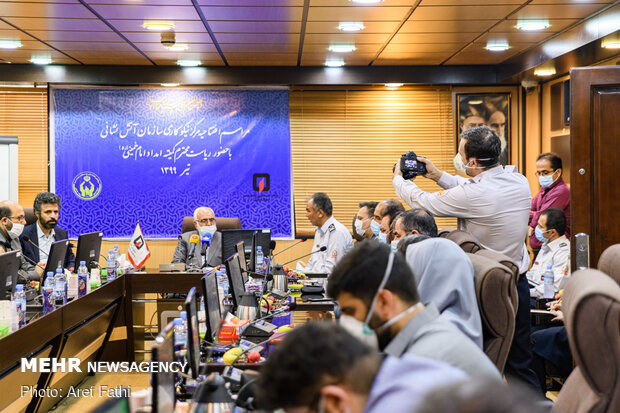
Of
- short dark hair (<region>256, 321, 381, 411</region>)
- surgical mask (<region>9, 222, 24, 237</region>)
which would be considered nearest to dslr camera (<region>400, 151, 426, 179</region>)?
short dark hair (<region>256, 321, 381, 411</region>)

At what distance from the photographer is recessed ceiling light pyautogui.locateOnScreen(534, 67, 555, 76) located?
6.22 m

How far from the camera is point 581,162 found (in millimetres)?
3398

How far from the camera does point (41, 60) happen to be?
266 inches

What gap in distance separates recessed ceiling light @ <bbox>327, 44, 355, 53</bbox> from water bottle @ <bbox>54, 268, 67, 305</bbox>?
342cm

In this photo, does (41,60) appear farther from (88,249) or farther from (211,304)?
(211,304)

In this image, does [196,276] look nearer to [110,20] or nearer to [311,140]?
[110,20]

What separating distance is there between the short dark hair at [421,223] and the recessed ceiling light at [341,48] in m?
3.16

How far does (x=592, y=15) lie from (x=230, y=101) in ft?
13.5

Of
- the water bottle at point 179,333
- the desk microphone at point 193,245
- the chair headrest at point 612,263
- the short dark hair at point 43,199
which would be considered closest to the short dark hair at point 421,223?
the chair headrest at point 612,263

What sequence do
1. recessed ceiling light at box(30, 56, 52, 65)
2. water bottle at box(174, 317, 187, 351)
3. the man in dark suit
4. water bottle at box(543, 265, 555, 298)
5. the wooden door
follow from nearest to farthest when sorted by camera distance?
1. water bottle at box(174, 317, 187, 351)
2. the wooden door
3. water bottle at box(543, 265, 555, 298)
4. the man in dark suit
5. recessed ceiling light at box(30, 56, 52, 65)

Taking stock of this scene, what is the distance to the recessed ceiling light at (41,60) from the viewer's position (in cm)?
665

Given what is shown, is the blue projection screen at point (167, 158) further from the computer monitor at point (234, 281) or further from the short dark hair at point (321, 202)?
the computer monitor at point (234, 281)

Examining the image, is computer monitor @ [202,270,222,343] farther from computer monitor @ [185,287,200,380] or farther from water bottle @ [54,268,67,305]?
water bottle @ [54,268,67,305]

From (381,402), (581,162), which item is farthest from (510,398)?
(581,162)
